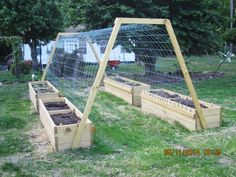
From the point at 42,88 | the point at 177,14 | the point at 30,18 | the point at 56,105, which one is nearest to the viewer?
the point at 56,105

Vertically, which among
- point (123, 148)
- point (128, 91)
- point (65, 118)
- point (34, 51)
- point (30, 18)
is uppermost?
point (30, 18)

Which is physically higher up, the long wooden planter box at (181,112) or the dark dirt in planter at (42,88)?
the dark dirt in planter at (42,88)

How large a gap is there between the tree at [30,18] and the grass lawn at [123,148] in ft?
26.3

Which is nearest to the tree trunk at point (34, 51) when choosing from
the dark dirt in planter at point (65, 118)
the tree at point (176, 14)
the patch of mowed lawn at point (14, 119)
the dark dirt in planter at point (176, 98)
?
the tree at point (176, 14)

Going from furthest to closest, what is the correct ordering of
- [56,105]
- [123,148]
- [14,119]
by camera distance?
[14,119] < [56,105] < [123,148]

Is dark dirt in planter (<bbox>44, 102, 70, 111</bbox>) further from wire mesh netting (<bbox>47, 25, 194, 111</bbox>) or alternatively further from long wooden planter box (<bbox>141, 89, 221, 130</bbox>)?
long wooden planter box (<bbox>141, 89, 221, 130</bbox>)

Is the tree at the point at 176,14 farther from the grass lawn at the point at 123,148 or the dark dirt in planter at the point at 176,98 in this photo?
the grass lawn at the point at 123,148

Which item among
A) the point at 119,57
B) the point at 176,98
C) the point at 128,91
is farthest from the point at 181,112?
the point at 119,57

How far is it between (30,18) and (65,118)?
10.7m

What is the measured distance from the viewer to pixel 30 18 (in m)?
15.8

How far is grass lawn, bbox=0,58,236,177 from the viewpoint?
443cm

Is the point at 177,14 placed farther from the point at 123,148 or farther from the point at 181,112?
the point at 123,148

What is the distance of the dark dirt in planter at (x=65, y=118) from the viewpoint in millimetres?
5902

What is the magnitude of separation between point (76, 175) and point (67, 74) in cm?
1136
